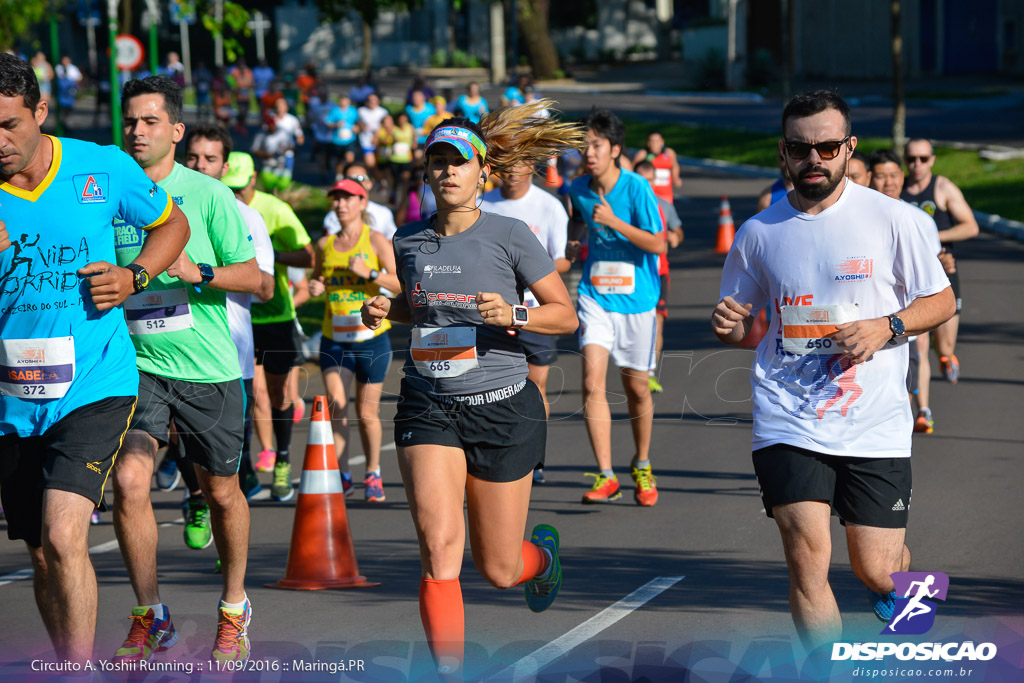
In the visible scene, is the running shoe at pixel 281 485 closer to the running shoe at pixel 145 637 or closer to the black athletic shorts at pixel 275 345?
the black athletic shorts at pixel 275 345

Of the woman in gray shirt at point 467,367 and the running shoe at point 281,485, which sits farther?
the running shoe at point 281,485

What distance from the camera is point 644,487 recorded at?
7.92 meters

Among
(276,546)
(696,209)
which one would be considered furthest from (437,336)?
(696,209)

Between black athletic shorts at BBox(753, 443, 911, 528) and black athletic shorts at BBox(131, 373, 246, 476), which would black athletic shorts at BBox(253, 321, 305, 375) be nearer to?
black athletic shorts at BBox(131, 373, 246, 476)

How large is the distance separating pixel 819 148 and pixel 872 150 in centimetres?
2305

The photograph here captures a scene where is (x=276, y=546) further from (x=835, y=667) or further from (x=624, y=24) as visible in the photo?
(x=624, y=24)

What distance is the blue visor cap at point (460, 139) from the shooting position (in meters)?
4.96

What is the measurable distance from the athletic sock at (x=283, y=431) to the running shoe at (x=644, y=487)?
7.53 feet

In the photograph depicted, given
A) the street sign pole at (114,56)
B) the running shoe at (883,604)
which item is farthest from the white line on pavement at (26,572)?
the street sign pole at (114,56)

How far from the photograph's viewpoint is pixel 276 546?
7.34m

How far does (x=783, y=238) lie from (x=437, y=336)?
1.30m

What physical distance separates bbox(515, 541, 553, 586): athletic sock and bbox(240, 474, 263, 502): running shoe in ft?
8.19

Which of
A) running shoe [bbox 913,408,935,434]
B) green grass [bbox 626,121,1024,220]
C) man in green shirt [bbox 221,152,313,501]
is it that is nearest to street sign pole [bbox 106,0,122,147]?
man in green shirt [bbox 221,152,313,501]

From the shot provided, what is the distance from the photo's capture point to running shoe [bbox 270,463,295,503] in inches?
334
